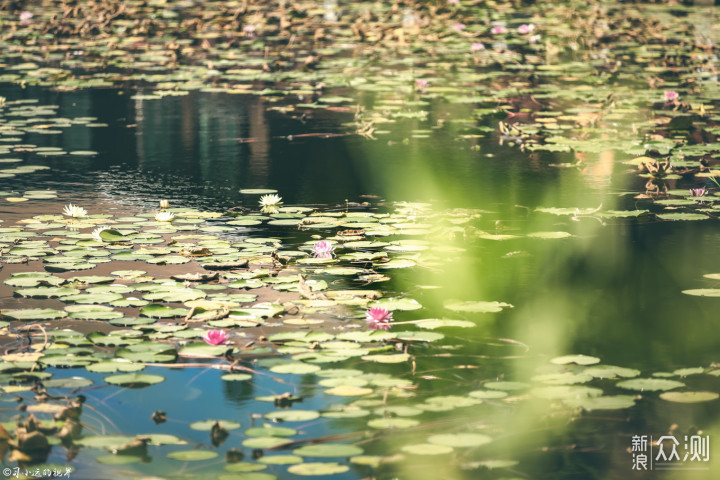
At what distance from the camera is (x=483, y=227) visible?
17.4 feet

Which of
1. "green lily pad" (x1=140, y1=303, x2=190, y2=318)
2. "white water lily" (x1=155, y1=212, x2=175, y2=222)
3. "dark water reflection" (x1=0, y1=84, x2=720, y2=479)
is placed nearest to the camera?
"dark water reflection" (x1=0, y1=84, x2=720, y2=479)

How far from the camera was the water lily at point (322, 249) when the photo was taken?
4711 millimetres

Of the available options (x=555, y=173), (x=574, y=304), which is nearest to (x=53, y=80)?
(x=555, y=173)

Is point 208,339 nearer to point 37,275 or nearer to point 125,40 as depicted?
point 37,275

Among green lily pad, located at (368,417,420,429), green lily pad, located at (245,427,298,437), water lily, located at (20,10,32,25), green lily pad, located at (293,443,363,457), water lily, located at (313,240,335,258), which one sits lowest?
green lily pad, located at (293,443,363,457)

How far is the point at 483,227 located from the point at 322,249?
0.94 metres

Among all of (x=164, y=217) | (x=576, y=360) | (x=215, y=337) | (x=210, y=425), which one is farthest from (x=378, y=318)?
(x=164, y=217)

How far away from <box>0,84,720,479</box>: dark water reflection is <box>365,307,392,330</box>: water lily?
0.74 ft

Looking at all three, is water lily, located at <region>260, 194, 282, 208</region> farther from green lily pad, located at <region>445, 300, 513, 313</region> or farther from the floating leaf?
the floating leaf

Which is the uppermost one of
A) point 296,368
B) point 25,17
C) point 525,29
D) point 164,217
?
point 25,17

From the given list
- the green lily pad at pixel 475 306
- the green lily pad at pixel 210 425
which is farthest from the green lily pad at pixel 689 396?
the green lily pad at pixel 210 425

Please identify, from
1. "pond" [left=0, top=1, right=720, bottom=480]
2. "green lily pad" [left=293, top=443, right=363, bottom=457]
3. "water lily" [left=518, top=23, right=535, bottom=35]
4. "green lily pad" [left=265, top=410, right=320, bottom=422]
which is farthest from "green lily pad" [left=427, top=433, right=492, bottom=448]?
"water lily" [left=518, top=23, right=535, bottom=35]

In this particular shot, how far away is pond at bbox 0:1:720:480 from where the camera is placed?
3.07 meters

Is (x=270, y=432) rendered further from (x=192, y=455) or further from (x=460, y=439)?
(x=460, y=439)
